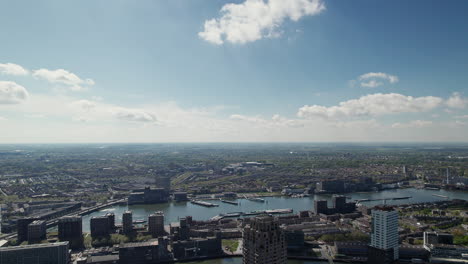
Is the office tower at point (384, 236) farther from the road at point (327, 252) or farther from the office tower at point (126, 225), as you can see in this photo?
the office tower at point (126, 225)

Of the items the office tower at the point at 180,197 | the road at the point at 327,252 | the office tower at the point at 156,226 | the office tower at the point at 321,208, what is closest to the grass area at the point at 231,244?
the office tower at the point at 156,226

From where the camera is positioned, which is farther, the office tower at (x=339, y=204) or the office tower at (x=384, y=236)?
the office tower at (x=339, y=204)

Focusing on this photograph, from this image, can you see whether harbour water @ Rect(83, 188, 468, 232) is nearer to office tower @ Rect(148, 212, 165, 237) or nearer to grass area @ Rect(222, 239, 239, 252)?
office tower @ Rect(148, 212, 165, 237)

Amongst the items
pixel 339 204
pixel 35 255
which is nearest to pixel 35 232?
pixel 35 255

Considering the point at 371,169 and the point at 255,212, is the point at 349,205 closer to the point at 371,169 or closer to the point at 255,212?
the point at 255,212

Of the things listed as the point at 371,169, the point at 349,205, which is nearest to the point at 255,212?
the point at 349,205

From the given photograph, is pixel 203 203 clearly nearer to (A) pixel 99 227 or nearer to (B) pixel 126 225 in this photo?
(B) pixel 126 225

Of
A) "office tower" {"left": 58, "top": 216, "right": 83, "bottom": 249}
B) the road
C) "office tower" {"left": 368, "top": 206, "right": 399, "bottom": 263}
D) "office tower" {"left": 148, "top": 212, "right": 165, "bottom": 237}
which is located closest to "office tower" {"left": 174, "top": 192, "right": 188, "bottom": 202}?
"office tower" {"left": 148, "top": 212, "right": 165, "bottom": 237}
